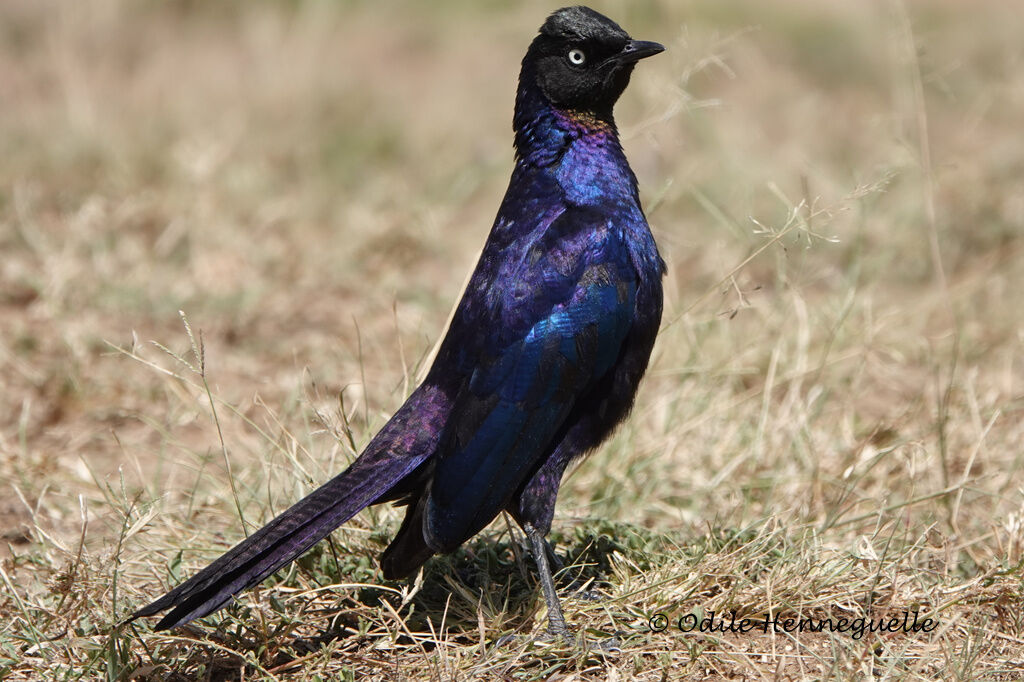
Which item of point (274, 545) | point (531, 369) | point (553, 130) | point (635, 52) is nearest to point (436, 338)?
point (553, 130)

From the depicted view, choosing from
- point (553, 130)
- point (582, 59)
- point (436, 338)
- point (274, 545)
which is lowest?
point (436, 338)

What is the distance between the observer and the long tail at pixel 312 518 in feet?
8.28

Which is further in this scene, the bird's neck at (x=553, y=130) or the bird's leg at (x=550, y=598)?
the bird's neck at (x=553, y=130)

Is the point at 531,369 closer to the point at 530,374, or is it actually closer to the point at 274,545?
the point at 530,374

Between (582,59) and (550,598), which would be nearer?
(550,598)

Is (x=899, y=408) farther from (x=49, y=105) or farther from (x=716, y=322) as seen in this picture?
(x=49, y=105)

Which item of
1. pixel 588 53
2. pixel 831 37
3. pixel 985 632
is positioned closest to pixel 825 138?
pixel 831 37

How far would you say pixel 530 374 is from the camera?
2891 mm

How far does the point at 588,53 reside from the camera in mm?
3268

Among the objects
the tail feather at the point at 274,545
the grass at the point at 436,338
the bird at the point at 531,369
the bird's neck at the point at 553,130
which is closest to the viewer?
the tail feather at the point at 274,545

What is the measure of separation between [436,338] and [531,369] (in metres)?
2.20

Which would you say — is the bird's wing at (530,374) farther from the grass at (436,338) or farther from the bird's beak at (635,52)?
the bird's beak at (635,52)

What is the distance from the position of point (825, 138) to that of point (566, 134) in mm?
4849

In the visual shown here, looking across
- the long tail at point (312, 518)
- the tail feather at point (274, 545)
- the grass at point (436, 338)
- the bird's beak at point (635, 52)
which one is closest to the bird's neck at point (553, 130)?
the bird's beak at point (635, 52)
